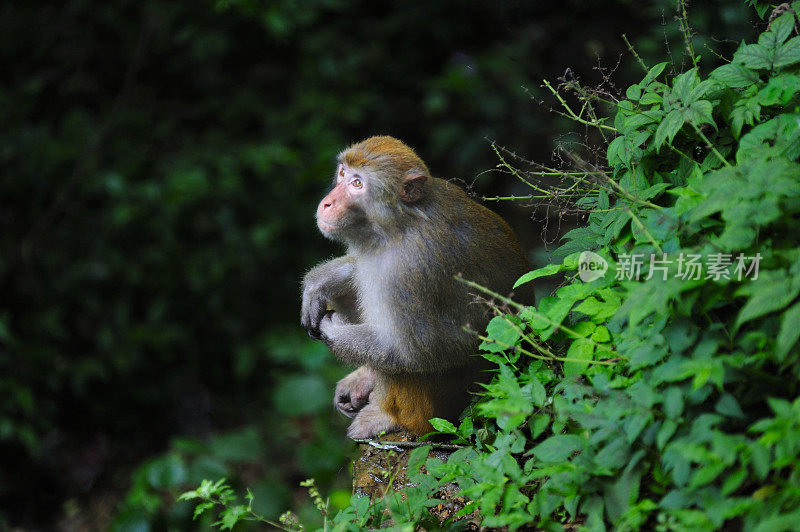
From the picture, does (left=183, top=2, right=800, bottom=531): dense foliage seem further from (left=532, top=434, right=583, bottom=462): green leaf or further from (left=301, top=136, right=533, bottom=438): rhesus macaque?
(left=301, top=136, right=533, bottom=438): rhesus macaque

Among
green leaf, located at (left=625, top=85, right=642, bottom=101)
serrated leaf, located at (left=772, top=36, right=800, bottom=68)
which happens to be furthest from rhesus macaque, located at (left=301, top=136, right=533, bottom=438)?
serrated leaf, located at (left=772, top=36, right=800, bottom=68)

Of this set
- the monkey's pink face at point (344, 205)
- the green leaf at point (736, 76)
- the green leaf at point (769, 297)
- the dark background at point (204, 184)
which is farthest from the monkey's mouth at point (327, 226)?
the dark background at point (204, 184)

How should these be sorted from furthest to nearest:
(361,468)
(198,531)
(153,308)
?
1. (153,308)
2. (198,531)
3. (361,468)

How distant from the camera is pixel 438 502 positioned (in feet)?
8.43

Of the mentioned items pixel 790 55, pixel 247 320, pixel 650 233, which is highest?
pixel 790 55

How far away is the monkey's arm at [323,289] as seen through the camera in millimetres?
3422

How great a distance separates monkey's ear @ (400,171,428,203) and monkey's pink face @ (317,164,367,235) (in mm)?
175

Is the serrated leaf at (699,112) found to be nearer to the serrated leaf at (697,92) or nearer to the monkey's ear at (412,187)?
the serrated leaf at (697,92)

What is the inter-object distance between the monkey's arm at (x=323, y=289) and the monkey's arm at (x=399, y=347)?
214 mm

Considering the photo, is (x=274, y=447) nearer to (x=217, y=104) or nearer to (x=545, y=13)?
(x=217, y=104)

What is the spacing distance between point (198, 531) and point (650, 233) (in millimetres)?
3614

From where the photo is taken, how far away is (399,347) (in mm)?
3043

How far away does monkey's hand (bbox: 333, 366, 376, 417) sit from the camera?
3.57 meters

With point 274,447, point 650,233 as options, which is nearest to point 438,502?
point 650,233
